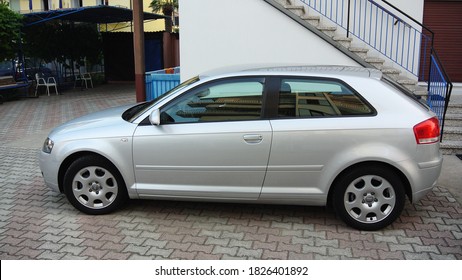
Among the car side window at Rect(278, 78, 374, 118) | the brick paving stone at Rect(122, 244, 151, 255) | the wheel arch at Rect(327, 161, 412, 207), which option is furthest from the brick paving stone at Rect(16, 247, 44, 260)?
the wheel arch at Rect(327, 161, 412, 207)

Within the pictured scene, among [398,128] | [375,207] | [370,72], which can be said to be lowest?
[375,207]

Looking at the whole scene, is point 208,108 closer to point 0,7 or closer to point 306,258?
point 306,258

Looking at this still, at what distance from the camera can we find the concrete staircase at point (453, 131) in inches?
280

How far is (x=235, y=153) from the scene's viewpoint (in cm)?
445

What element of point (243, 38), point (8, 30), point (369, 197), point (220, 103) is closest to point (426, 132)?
point (369, 197)

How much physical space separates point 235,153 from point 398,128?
1.54 metres

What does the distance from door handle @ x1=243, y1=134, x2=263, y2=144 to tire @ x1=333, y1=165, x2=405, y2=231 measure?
2.83 ft

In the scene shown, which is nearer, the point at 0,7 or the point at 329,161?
the point at 329,161

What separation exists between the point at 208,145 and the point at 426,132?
2.06 meters

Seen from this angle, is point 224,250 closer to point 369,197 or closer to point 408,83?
point 369,197

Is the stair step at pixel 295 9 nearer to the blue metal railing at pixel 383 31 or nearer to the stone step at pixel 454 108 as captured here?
the blue metal railing at pixel 383 31

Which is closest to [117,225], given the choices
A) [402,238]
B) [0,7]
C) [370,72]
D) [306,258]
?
[306,258]

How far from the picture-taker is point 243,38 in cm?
883

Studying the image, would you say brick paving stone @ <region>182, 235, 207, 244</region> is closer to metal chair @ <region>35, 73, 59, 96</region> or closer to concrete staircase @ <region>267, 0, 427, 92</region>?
concrete staircase @ <region>267, 0, 427, 92</region>
